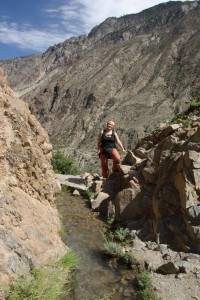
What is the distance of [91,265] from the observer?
7.22 metres

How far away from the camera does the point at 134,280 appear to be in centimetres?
677

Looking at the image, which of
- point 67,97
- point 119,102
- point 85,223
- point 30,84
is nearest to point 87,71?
point 67,97

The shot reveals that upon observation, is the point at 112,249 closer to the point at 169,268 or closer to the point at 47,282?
the point at 169,268

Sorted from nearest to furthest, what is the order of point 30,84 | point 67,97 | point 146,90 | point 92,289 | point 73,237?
point 92,289 < point 73,237 < point 146,90 < point 67,97 < point 30,84

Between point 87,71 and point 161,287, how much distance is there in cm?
9647

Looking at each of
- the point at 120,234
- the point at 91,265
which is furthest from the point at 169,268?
the point at 120,234

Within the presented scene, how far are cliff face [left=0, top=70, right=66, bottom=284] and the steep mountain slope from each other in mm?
43970

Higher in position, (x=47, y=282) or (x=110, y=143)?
(x=110, y=143)

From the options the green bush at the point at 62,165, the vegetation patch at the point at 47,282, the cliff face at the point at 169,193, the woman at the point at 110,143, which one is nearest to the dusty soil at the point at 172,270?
the cliff face at the point at 169,193

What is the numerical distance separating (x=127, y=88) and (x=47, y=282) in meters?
77.6

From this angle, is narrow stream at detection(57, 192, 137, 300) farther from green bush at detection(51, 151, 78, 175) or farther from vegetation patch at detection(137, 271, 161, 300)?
green bush at detection(51, 151, 78, 175)

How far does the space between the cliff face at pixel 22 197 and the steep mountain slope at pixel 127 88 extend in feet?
144

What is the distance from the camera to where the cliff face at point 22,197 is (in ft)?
19.8

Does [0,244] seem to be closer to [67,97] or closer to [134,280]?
[134,280]
